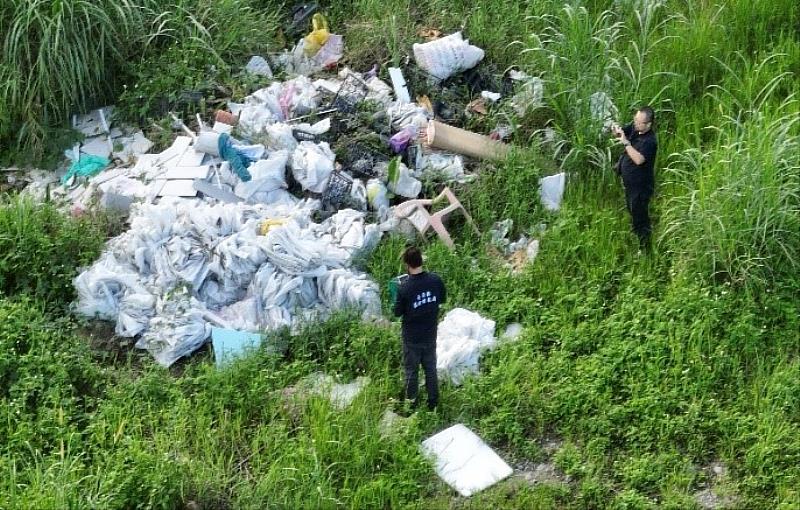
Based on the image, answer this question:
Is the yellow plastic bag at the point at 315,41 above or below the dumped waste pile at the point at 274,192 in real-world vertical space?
above

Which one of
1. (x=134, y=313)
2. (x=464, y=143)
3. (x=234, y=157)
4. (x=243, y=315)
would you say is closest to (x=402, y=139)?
(x=464, y=143)

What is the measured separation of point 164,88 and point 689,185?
4.87m

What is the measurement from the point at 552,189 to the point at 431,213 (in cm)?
111

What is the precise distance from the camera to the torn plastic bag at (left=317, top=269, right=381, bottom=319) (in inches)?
287

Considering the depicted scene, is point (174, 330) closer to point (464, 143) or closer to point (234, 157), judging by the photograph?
point (234, 157)

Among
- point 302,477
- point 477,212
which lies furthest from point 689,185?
point 302,477

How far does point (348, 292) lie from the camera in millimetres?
7305

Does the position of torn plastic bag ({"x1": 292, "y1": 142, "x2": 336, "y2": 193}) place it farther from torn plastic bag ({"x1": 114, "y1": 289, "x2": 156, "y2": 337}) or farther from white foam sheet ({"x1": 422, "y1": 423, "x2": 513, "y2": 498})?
white foam sheet ({"x1": 422, "y1": 423, "x2": 513, "y2": 498})

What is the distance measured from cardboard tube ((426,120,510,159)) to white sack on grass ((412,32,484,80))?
0.89 m

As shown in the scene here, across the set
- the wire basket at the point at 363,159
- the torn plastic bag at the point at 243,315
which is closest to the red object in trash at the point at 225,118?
the wire basket at the point at 363,159

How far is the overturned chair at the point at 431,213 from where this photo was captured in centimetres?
789

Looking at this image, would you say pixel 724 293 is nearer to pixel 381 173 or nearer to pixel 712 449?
pixel 712 449

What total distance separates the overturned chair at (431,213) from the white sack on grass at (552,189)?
0.72 m

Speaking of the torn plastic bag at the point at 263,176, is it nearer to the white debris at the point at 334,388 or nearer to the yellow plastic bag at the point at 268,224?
the yellow plastic bag at the point at 268,224
